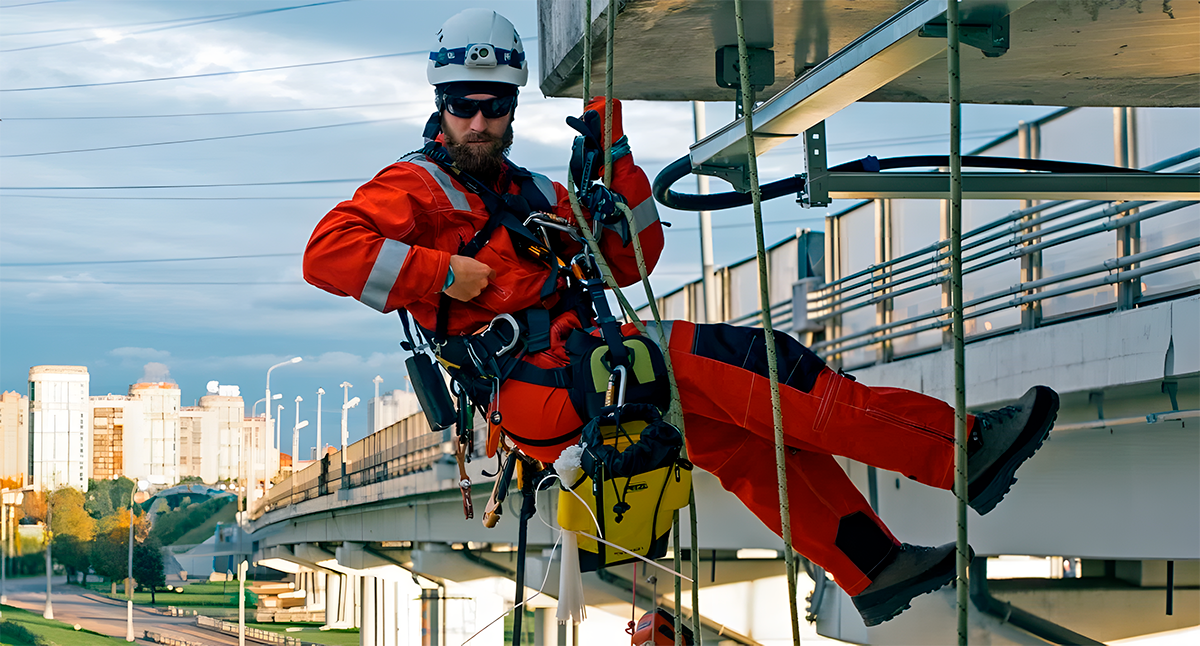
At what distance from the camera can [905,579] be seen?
13.5ft

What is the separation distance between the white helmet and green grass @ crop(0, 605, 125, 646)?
286 ft

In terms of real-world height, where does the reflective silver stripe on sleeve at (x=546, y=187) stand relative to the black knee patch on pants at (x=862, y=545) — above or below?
above

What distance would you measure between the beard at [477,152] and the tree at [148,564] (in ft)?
334

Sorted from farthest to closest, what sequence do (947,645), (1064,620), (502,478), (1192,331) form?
1. (1064,620)
2. (947,645)
3. (1192,331)
4. (502,478)

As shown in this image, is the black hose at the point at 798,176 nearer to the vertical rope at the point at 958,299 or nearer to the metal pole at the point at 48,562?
the vertical rope at the point at 958,299

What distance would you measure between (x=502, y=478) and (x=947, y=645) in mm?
5614

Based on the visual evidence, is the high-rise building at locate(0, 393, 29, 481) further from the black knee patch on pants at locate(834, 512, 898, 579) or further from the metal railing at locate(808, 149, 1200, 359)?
the black knee patch on pants at locate(834, 512, 898, 579)

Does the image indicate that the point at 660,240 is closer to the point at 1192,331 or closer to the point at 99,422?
the point at 1192,331

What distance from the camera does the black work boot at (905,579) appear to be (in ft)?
13.4

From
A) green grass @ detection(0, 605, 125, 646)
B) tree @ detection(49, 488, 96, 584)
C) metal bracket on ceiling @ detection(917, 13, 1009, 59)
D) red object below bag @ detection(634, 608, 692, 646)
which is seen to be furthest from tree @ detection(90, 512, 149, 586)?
metal bracket on ceiling @ detection(917, 13, 1009, 59)

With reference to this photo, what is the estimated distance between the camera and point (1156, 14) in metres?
3.53

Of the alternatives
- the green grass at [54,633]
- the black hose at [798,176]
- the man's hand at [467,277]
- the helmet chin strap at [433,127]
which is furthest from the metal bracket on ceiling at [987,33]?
the green grass at [54,633]

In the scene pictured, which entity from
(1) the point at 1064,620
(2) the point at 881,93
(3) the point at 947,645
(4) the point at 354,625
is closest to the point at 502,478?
(2) the point at 881,93

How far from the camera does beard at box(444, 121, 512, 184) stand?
4348 millimetres
